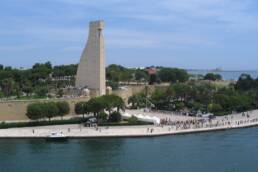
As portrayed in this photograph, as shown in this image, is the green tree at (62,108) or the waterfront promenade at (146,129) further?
the green tree at (62,108)

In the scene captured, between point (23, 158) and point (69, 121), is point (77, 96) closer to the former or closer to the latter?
→ point (69, 121)

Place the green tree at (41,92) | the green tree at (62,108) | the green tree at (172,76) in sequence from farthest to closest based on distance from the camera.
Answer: the green tree at (172,76) → the green tree at (41,92) → the green tree at (62,108)

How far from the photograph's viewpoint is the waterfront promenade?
36253 mm

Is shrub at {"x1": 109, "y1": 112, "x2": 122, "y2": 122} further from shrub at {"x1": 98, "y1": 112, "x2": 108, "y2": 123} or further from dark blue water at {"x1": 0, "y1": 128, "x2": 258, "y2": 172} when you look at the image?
dark blue water at {"x1": 0, "y1": 128, "x2": 258, "y2": 172}

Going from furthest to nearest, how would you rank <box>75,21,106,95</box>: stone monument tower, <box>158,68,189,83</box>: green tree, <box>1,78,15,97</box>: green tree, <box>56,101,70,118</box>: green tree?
<box>158,68,189,83</box>: green tree
<box>1,78,15,97</box>: green tree
<box>75,21,106,95</box>: stone monument tower
<box>56,101,70,118</box>: green tree

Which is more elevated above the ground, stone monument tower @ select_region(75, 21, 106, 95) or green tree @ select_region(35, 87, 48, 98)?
stone monument tower @ select_region(75, 21, 106, 95)

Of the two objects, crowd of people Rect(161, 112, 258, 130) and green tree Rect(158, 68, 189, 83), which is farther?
green tree Rect(158, 68, 189, 83)

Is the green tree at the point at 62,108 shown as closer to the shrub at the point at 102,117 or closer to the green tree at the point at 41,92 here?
the shrub at the point at 102,117

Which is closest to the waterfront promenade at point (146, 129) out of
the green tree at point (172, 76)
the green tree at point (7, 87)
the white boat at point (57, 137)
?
the white boat at point (57, 137)

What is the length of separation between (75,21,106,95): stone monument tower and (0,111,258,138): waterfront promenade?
8270 mm

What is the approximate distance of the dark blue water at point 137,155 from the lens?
27.0 meters

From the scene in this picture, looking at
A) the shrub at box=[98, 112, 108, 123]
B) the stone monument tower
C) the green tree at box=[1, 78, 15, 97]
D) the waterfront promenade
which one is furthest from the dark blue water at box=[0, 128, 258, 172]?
the green tree at box=[1, 78, 15, 97]

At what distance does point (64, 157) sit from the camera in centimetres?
2959

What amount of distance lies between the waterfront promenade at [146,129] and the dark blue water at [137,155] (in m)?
1.12
